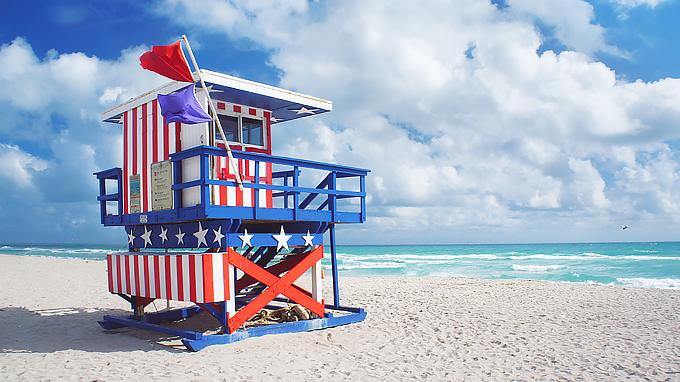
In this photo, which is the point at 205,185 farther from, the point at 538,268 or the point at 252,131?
the point at 538,268

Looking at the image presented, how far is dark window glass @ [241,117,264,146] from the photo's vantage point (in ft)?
33.8

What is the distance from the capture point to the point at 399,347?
8781 millimetres

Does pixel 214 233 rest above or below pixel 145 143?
below

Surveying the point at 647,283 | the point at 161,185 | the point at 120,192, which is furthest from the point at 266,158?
the point at 647,283

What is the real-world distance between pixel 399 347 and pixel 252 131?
4595 millimetres

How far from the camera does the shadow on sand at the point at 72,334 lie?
8867 mm

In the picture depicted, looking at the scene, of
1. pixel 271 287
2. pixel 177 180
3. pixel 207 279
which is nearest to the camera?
pixel 207 279

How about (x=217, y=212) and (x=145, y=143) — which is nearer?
(x=217, y=212)

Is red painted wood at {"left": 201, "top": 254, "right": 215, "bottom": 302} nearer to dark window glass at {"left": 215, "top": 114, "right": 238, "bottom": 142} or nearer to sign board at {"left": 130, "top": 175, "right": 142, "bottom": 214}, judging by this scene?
sign board at {"left": 130, "top": 175, "right": 142, "bottom": 214}

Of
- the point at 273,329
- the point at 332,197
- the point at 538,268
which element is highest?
the point at 332,197

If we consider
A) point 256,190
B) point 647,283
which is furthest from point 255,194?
point 647,283

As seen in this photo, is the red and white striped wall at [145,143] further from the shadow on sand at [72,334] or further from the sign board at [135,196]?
the shadow on sand at [72,334]

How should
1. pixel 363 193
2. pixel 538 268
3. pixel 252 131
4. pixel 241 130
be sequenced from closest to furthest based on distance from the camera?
1. pixel 241 130
2. pixel 252 131
3. pixel 363 193
4. pixel 538 268

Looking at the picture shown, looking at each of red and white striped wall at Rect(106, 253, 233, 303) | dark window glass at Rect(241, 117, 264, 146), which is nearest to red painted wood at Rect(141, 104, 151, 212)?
red and white striped wall at Rect(106, 253, 233, 303)
